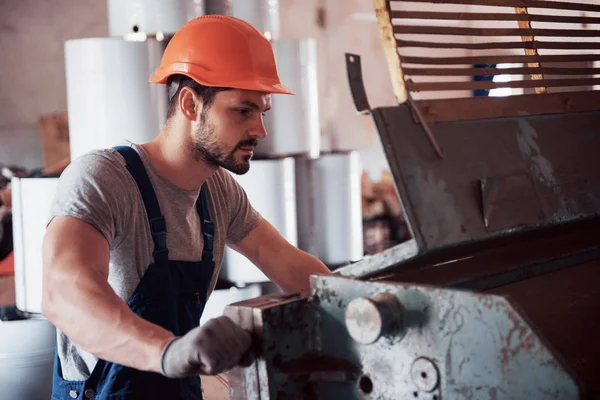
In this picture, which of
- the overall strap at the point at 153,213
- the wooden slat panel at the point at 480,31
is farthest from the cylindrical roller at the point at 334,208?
the wooden slat panel at the point at 480,31

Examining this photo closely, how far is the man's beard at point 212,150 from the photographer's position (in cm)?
172

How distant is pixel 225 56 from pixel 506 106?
646 mm

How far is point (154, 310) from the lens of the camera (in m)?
1.61

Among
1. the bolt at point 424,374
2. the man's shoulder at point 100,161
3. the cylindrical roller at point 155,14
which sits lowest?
the bolt at point 424,374

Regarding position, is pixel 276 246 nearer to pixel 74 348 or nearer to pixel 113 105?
pixel 74 348

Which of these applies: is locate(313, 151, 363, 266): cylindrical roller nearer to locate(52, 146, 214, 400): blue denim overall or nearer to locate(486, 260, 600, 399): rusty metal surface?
locate(52, 146, 214, 400): blue denim overall

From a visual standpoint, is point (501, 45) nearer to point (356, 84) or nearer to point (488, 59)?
point (488, 59)

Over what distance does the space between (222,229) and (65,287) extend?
1.84 feet

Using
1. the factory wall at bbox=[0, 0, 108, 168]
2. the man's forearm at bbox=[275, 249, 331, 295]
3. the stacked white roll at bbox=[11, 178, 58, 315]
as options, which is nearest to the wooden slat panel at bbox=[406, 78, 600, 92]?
the man's forearm at bbox=[275, 249, 331, 295]

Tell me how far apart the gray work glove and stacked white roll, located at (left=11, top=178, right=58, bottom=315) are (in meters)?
1.61

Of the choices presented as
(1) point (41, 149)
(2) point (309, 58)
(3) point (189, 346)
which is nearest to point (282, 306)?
(3) point (189, 346)

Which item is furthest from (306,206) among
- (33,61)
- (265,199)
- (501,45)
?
(33,61)

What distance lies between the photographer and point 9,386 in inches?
101

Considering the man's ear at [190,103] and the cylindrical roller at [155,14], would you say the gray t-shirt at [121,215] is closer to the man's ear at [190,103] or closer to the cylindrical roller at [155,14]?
the man's ear at [190,103]
